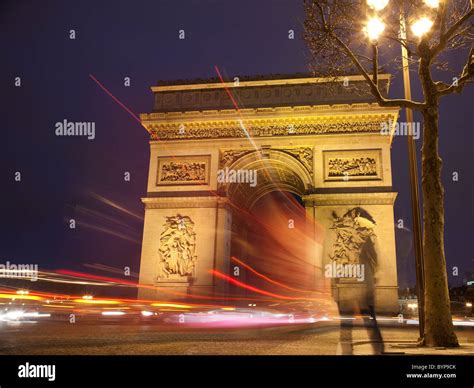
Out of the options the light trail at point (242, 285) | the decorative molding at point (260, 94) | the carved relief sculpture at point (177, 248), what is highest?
the decorative molding at point (260, 94)

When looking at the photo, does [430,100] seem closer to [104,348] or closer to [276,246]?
[104,348]

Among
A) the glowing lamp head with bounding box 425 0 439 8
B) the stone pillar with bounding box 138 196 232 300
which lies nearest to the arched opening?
the stone pillar with bounding box 138 196 232 300

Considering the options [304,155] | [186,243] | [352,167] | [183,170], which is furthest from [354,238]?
[183,170]

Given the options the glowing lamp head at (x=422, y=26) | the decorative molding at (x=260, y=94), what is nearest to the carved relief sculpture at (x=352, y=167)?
the decorative molding at (x=260, y=94)

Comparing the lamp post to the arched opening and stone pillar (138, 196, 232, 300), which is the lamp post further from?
stone pillar (138, 196, 232, 300)

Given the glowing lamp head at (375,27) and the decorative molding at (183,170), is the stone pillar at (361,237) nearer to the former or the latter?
the decorative molding at (183,170)
